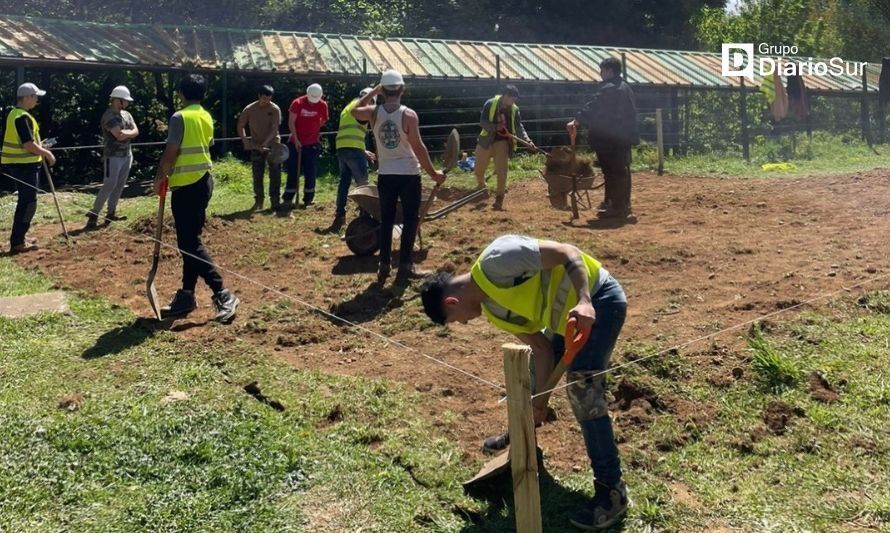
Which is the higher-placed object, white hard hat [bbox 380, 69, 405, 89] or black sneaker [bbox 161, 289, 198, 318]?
white hard hat [bbox 380, 69, 405, 89]

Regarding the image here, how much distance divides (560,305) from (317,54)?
16.8m

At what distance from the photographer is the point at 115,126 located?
1134cm

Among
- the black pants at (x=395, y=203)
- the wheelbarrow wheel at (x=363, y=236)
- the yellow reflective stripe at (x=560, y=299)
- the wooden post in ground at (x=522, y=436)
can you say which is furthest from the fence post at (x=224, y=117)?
the wooden post in ground at (x=522, y=436)

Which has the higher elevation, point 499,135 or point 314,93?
point 314,93

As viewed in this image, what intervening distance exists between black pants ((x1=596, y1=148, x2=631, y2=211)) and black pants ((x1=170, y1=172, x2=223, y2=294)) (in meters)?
5.50

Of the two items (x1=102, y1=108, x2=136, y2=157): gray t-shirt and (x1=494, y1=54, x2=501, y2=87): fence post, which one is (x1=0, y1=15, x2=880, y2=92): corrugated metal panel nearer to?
(x1=494, y1=54, x2=501, y2=87): fence post

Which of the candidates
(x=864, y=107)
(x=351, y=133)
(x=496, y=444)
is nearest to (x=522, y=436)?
(x=496, y=444)

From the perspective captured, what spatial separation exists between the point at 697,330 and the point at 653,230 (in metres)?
4.06

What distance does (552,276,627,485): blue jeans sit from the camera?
4121 millimetres

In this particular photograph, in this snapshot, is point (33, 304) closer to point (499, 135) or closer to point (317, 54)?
point (499, 135)

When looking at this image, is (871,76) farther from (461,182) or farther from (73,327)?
(73,327)

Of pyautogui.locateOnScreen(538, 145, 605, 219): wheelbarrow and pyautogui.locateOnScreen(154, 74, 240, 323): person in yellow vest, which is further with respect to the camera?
pyautogui.locateOnScreen(538, 145, 605, 219): wheelbarrow

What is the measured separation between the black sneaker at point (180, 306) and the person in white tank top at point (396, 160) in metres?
1.69

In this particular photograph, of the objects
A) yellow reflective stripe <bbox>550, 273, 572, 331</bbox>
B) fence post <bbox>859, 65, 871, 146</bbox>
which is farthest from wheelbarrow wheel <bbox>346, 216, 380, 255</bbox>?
fence post <bbox>859, 65, 871, 146</bbox>
